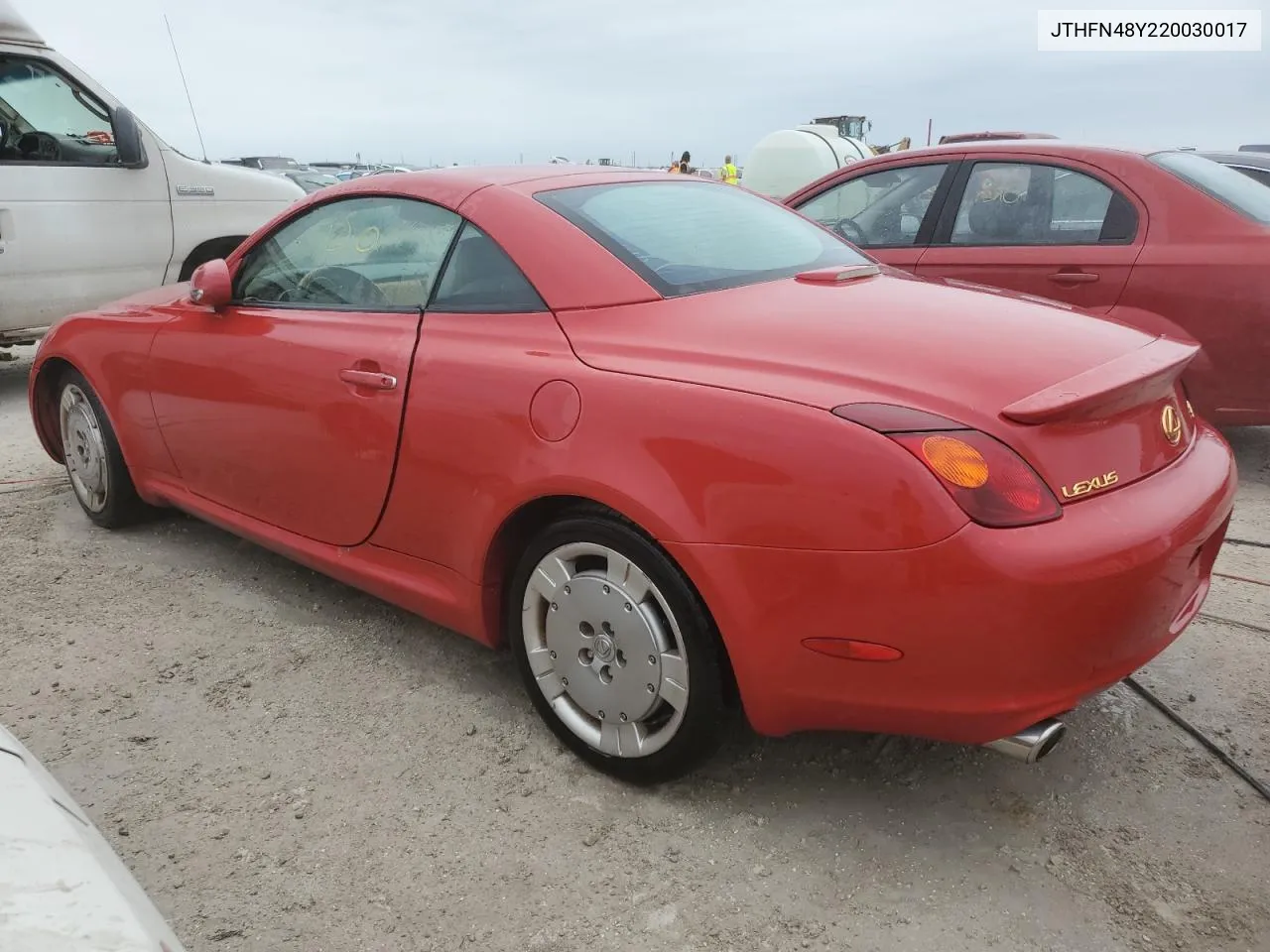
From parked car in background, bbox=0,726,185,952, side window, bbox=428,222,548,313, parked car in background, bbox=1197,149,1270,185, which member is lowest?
parked car in background, bbox=0,726,185,952

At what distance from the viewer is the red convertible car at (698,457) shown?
68.4 inches

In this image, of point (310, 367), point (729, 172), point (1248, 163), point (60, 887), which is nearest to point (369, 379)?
point (310, 367)

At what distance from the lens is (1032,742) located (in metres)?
1.81

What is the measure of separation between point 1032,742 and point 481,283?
1.63 m

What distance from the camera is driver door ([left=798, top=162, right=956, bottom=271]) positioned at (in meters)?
4.75

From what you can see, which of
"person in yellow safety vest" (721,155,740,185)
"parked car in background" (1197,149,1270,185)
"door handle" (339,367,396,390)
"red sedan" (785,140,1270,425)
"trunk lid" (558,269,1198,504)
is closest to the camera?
"trunk lid" (558,269,1198,504)

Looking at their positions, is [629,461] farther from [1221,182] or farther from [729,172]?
[729,172]

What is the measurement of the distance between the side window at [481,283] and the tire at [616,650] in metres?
0.58

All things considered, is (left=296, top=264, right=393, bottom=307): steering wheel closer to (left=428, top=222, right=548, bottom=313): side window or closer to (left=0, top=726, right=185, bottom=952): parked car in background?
(left=428, top=222, right=548, bottom=313): side window

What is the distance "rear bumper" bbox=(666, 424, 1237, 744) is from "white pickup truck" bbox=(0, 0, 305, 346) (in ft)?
19.7

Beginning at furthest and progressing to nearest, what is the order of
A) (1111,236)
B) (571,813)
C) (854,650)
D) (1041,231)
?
(1041,231)
(1111,236)
(571,813)
(854,650)

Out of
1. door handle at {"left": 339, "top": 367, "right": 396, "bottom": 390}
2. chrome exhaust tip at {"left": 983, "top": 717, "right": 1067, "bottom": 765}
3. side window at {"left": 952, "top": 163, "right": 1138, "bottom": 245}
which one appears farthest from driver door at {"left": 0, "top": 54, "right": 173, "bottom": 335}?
chrome exhaust tip at {"left": 983, "top": 717, "right": 1067, "bottom": 765}

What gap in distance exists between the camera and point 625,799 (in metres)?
2.24

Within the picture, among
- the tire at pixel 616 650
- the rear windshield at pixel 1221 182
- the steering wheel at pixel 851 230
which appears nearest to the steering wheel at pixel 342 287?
the tire at pixel 616 650
